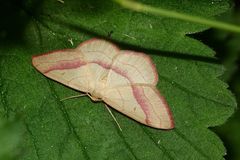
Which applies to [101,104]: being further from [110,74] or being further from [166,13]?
[166,13]

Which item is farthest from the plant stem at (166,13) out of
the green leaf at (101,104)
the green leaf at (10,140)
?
the green leaf at (10,140)

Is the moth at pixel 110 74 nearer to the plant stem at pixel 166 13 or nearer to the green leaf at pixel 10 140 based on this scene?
the plant stem at pixel 166 13

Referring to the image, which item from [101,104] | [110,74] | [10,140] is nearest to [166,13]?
[110,74]

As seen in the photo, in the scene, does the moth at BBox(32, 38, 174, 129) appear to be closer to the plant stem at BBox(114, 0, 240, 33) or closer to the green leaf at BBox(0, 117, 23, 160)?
the plant stem at BBox(114, 0, 240, 33)

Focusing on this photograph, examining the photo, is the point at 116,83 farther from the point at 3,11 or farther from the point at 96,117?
the point at 3,11

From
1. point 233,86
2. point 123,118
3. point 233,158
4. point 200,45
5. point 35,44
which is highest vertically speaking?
point 200,45

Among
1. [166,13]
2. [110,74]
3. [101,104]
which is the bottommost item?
[101,104]

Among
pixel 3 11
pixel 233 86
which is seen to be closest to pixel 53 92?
pixel 3 11
